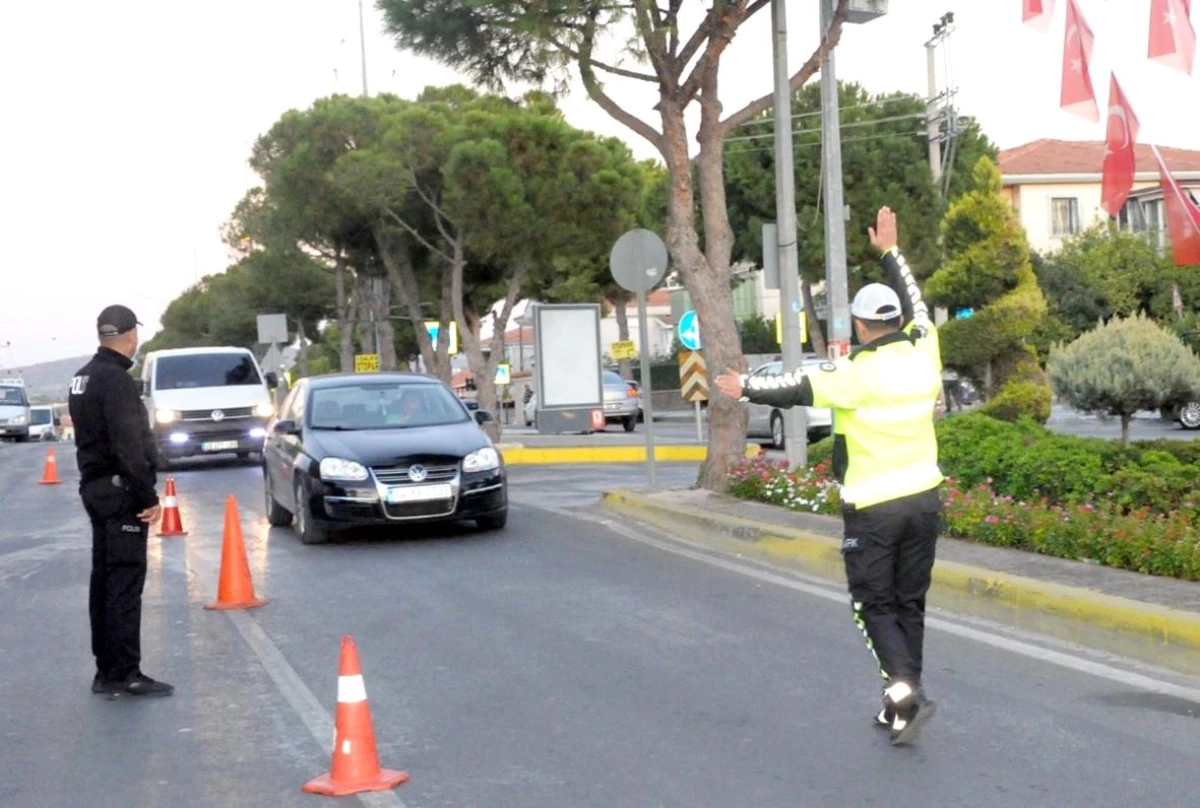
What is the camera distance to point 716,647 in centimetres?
862

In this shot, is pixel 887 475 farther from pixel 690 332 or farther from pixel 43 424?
pixel 43 424

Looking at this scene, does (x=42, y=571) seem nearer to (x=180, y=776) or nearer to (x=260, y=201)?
(x=180, y=776)

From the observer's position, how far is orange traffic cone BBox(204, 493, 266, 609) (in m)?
10.6

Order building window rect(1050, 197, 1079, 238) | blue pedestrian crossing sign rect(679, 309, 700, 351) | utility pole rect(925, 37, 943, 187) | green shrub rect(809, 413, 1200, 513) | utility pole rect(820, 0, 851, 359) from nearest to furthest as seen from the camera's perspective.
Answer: green shrub rect(809, 413, 1200, 513) → utility pole rect(820, 0, 851, 359) → blue pedestrian crossing sign rect(679, 309, 700, 351) → utility pole rect(925, 37, 943, 187) → building window rect(1050, 197, 1079, 238)

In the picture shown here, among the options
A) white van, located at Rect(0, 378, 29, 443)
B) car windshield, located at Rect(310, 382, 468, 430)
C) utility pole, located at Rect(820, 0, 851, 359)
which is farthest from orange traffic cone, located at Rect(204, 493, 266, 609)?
white van, located at Rect(0, 378, 29, 443)

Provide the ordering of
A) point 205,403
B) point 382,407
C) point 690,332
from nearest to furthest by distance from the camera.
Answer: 1. point 382,407
2. point 690,332
3. point 205,403

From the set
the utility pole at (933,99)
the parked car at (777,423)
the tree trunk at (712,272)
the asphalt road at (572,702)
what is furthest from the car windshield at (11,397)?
the asphalt road at (572,702)

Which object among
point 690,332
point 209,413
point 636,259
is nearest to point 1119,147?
point 636,259

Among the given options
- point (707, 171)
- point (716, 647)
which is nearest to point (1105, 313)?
point (707, 171)

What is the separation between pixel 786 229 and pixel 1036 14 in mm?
5110

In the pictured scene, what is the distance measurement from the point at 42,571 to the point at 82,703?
18.5 feet

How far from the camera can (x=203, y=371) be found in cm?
2683

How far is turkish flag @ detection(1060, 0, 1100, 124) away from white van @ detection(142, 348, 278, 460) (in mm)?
16949

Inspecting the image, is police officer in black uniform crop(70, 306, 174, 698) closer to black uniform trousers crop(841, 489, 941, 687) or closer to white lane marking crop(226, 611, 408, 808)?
white lane marking crop(226, 611, 408, 808)
